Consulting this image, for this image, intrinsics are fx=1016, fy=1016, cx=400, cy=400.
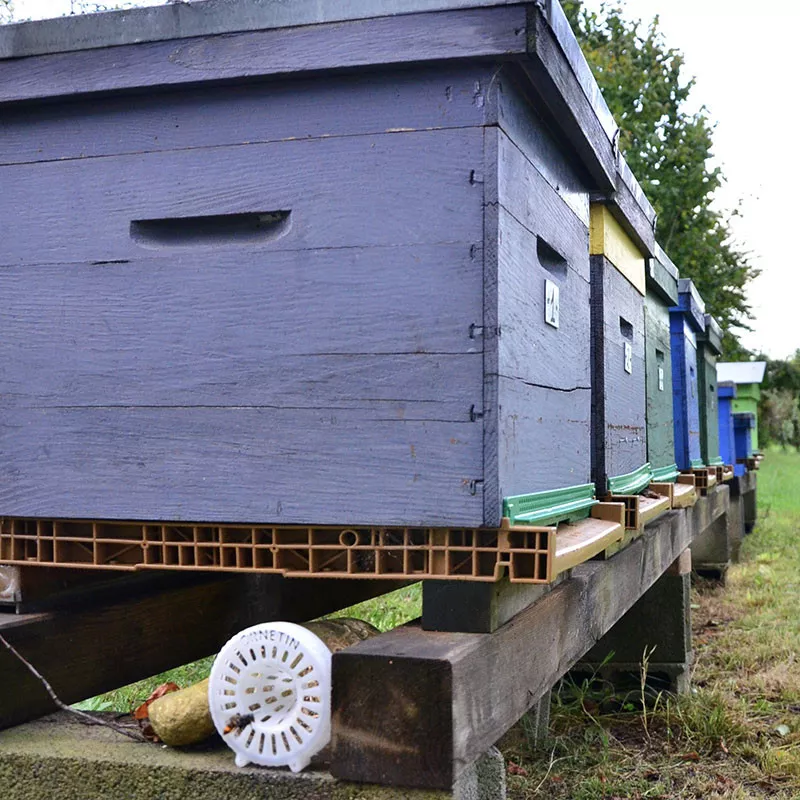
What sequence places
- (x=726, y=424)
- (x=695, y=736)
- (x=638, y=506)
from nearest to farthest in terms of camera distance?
(x=638, y=506), (x=695, y=736), (x=726, y=424)

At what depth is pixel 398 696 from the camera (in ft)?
4.06

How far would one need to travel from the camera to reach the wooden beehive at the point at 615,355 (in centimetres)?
224

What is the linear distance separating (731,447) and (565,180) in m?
6.86

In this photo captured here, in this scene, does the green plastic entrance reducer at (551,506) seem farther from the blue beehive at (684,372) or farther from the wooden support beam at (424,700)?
the blue beehive at (684,372)

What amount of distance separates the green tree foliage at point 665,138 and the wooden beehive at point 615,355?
8.87 metres

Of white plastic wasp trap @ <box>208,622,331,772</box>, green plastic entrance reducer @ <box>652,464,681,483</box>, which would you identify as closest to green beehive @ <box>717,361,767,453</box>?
green plastic entrance reducer @ <box>652,464,681,483</box>

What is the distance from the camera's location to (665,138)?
12.2 metres

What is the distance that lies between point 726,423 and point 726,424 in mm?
12

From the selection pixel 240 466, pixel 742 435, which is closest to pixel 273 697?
pixel 240 466

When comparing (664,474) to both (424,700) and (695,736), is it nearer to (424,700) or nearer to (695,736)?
(695,736)

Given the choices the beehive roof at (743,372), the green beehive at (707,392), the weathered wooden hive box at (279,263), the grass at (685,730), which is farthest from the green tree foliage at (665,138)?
the weathered wooden hive box at (279,263)

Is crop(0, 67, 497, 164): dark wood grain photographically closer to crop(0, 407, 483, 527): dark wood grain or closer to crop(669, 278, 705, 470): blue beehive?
crop(0, 407, 483, 527): dark wood grain

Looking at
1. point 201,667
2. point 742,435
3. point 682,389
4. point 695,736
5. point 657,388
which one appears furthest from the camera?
point 742,435

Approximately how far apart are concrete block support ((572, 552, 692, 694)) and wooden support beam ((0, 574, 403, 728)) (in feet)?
4.96
